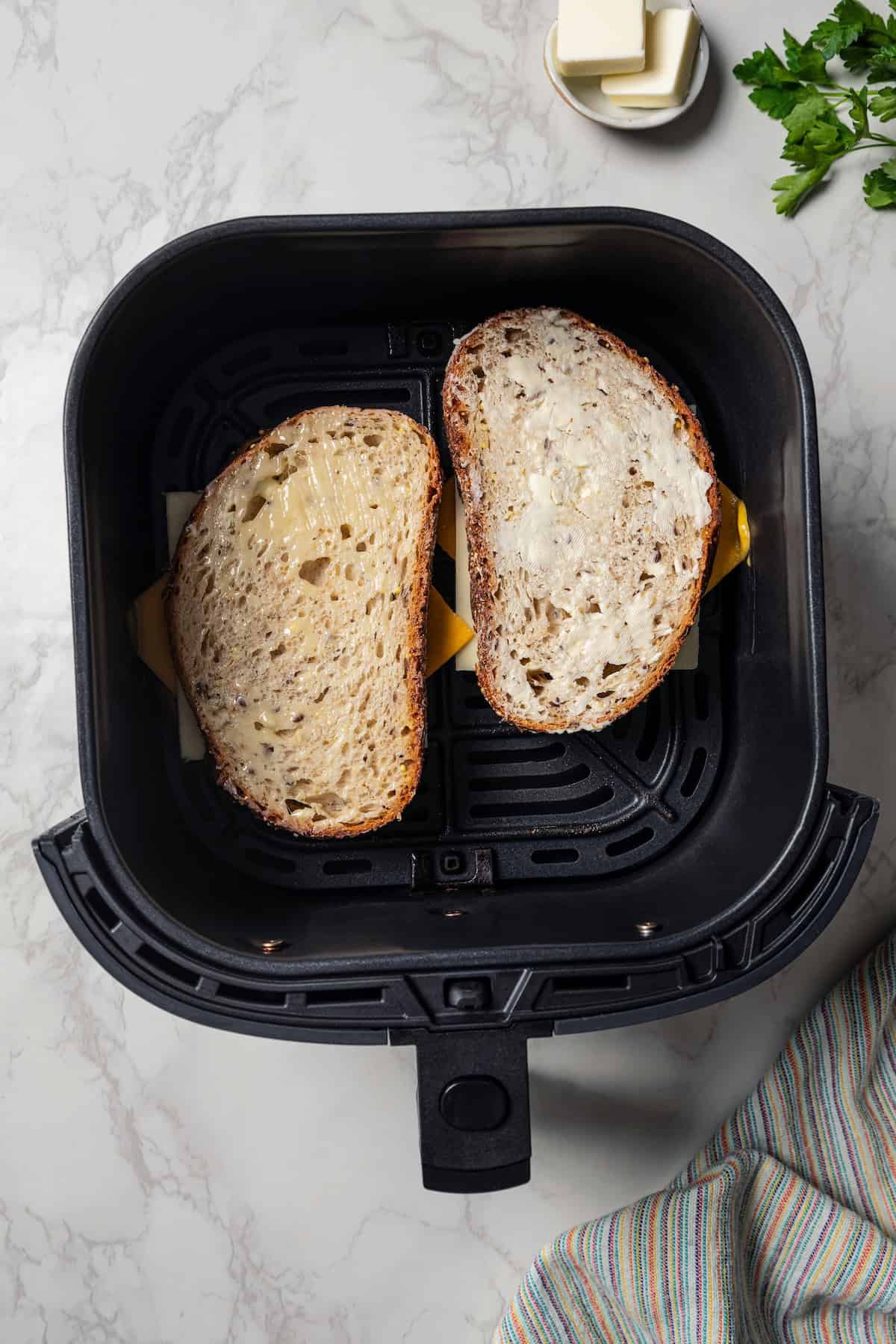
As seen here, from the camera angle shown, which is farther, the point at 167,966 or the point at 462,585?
the point at 462,585

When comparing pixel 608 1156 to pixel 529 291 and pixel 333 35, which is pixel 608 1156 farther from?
pixel 333 35

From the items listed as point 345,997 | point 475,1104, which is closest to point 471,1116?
point 475,1104

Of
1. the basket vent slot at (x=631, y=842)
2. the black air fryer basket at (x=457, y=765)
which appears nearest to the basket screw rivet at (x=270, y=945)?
the black air fryer basket at (x=457, y=765)

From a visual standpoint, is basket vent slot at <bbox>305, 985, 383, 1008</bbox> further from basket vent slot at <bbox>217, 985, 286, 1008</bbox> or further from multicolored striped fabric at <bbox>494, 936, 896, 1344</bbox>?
multicolored striped fabric at <bbox>494, 936, 896, 1344</bbox>

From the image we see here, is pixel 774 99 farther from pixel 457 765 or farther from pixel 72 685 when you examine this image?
pixel 72 685

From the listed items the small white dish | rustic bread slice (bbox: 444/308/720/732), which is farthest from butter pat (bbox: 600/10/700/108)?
rustic bread slice (bbox: 444/308/720/732)

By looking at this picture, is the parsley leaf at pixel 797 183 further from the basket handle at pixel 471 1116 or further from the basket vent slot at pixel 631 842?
the basket handle at pixel 471 1116
